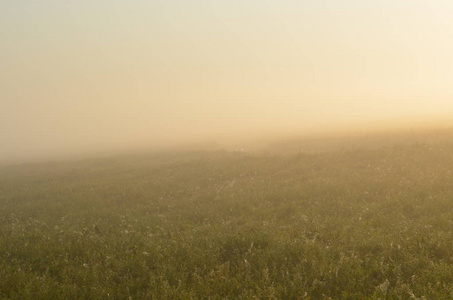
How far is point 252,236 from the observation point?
355 inches

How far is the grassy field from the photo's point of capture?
6.56 m

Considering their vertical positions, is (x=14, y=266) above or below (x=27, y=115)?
below

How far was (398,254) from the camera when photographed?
7.58m

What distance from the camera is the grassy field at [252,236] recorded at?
6.56 meters

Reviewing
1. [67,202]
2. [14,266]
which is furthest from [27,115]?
[14,266]

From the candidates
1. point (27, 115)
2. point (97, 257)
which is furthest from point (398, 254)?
point (27, 115)

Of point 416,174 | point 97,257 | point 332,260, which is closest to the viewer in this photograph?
point 332,260

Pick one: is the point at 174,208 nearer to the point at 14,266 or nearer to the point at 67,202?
the point at 67,202

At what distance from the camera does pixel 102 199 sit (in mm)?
17938

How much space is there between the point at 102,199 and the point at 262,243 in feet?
38.3

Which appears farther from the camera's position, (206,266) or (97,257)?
(97,257)

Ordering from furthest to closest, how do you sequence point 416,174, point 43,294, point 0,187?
1. point 0,187
2. point 416,174
3. point 43,294

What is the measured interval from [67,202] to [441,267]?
16418 mm

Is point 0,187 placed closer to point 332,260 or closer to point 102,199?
point 102,199
